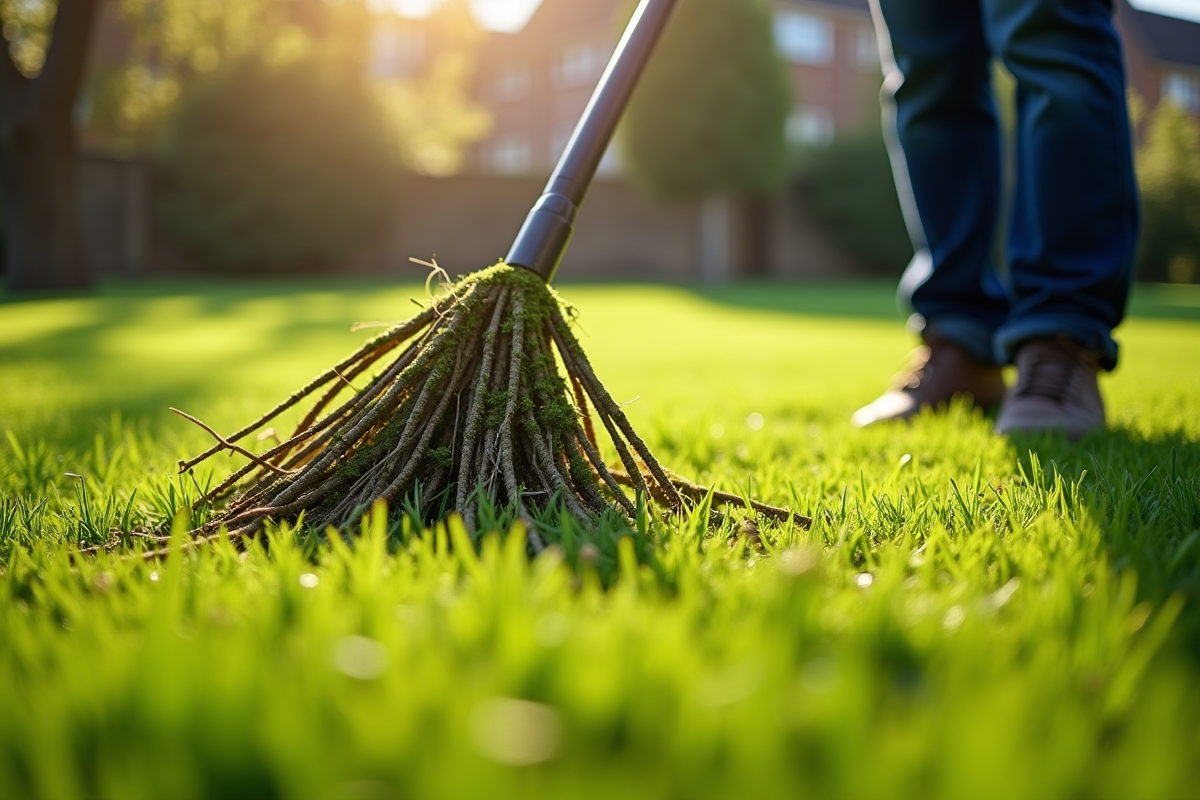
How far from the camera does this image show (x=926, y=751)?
61cm

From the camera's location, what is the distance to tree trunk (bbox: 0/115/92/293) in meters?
12.8

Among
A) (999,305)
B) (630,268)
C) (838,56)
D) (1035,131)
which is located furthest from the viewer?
(838,56)

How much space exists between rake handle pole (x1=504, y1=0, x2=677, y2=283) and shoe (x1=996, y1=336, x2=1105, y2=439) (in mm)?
1209

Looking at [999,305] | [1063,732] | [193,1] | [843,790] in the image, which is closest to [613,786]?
[843,790]

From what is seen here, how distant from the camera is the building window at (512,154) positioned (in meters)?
37.6

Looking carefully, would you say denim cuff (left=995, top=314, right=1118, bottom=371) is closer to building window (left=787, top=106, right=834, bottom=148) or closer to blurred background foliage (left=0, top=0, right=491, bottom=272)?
blurred background foliage (left=0, top=0, right=491, bottom=272)

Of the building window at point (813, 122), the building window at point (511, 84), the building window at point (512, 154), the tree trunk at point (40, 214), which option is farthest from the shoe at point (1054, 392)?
the building window at point (511, 84)

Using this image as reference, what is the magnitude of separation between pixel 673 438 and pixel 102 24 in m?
34.5

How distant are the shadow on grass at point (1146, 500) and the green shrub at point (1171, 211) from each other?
26532 mm

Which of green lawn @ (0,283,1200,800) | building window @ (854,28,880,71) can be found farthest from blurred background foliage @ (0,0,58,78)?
building window @ (854,28,880,71)

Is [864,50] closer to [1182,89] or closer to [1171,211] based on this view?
[1171,211]

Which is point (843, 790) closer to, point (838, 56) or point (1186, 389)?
point (1186, 389)

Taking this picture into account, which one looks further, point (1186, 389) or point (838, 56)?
point (838, 56)

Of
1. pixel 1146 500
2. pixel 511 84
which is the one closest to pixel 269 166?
pixel 1146 500
